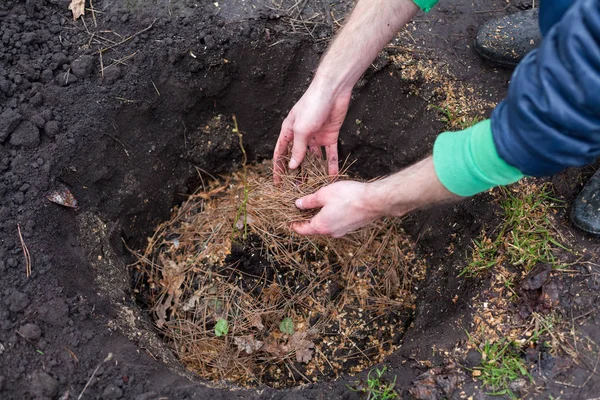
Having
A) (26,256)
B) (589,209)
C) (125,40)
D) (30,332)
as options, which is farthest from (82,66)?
(589,209)

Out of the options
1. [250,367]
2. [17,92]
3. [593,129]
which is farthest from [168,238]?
[593,129]

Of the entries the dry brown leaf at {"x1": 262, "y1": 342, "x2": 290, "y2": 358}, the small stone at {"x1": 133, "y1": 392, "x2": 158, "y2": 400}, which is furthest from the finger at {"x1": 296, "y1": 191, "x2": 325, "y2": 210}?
the small stone at {"x1": 133, "y1": 392, "x2": 158, "y2": 400}

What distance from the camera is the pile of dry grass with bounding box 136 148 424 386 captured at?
8.22ft

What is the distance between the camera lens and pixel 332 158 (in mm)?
2570

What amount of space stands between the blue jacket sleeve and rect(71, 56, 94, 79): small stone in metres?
2.04

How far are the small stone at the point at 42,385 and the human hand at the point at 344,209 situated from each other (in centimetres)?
115

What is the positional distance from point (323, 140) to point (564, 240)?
1.20 m

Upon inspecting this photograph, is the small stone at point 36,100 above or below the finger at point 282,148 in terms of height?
above

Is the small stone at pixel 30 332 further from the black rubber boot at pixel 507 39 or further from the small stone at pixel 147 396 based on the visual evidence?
the black rubber boot at pixel 507 39

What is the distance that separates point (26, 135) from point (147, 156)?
0.60 meters

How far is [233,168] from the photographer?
3.16m

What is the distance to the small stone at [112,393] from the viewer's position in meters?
1.90

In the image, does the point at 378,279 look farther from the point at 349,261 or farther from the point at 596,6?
the point at 596,6

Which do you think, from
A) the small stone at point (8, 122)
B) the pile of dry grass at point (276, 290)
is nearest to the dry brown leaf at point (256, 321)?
the pile of dry grass at point (276, 290)
